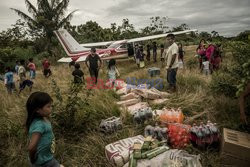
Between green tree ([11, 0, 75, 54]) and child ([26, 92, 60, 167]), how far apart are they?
20333 millimetres

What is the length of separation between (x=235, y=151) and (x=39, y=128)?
245cm

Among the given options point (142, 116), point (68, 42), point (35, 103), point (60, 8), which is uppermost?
point (60, 8)

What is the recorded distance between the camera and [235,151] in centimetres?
254

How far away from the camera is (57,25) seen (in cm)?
2144

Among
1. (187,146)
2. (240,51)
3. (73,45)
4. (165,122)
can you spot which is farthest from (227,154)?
(73,45)

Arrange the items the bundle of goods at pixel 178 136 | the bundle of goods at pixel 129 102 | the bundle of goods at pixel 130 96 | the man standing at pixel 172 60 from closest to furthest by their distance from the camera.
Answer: the bundle of goods at pixel 178 136
the bundle of goods at pixel 129 102
the bundle of goods at pixel 130 96
the man standing at pixel 172 60

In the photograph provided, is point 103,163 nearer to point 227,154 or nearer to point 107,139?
point 107,139

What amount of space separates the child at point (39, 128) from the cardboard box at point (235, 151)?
224cm

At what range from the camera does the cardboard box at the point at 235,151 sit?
2.49 m

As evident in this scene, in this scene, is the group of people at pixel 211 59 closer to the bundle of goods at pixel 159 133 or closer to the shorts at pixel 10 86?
the bundle of goods at pixel 159 133

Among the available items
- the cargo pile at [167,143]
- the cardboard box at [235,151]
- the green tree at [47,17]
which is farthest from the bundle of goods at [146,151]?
the green tree at [47,17]

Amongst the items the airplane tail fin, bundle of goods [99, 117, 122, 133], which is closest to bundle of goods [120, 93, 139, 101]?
bundle of goods [99, 117, 122, 133]

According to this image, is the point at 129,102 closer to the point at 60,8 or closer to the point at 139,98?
the point at 139,98

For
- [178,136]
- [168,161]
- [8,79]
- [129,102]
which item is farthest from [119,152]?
[8,79]
